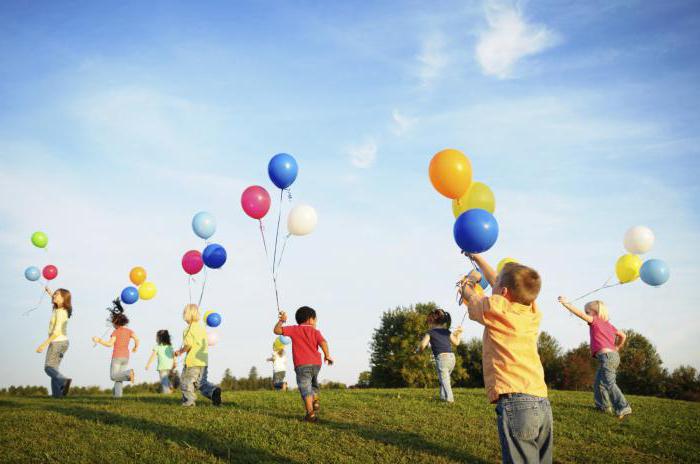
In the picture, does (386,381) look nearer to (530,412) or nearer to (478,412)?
(478,412)

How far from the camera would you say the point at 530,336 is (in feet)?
14.2

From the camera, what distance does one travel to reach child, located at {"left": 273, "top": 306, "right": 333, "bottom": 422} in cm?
820

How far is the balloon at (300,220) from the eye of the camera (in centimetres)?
1144

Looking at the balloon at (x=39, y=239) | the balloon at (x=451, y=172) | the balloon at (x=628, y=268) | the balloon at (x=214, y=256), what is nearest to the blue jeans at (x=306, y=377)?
the balloon at (x=451, y=172)

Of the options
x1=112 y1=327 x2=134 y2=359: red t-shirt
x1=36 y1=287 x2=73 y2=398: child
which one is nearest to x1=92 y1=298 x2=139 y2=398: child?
x1=112 y1=327 x2=134 y2=359: red t-shirt

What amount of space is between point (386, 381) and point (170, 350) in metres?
21.5

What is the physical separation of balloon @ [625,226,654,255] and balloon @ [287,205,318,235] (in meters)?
8.34

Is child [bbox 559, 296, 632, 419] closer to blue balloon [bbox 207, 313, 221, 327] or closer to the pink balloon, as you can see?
the pink balloon

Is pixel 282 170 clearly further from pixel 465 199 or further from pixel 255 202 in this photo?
pixel 465 199

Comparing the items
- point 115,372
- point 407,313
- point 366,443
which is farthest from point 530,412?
point 407,313

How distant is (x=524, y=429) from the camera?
13.4ft

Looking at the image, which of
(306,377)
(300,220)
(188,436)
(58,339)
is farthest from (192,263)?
(188,436)

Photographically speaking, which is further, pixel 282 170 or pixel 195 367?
pixel 282 170

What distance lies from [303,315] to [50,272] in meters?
15.0
